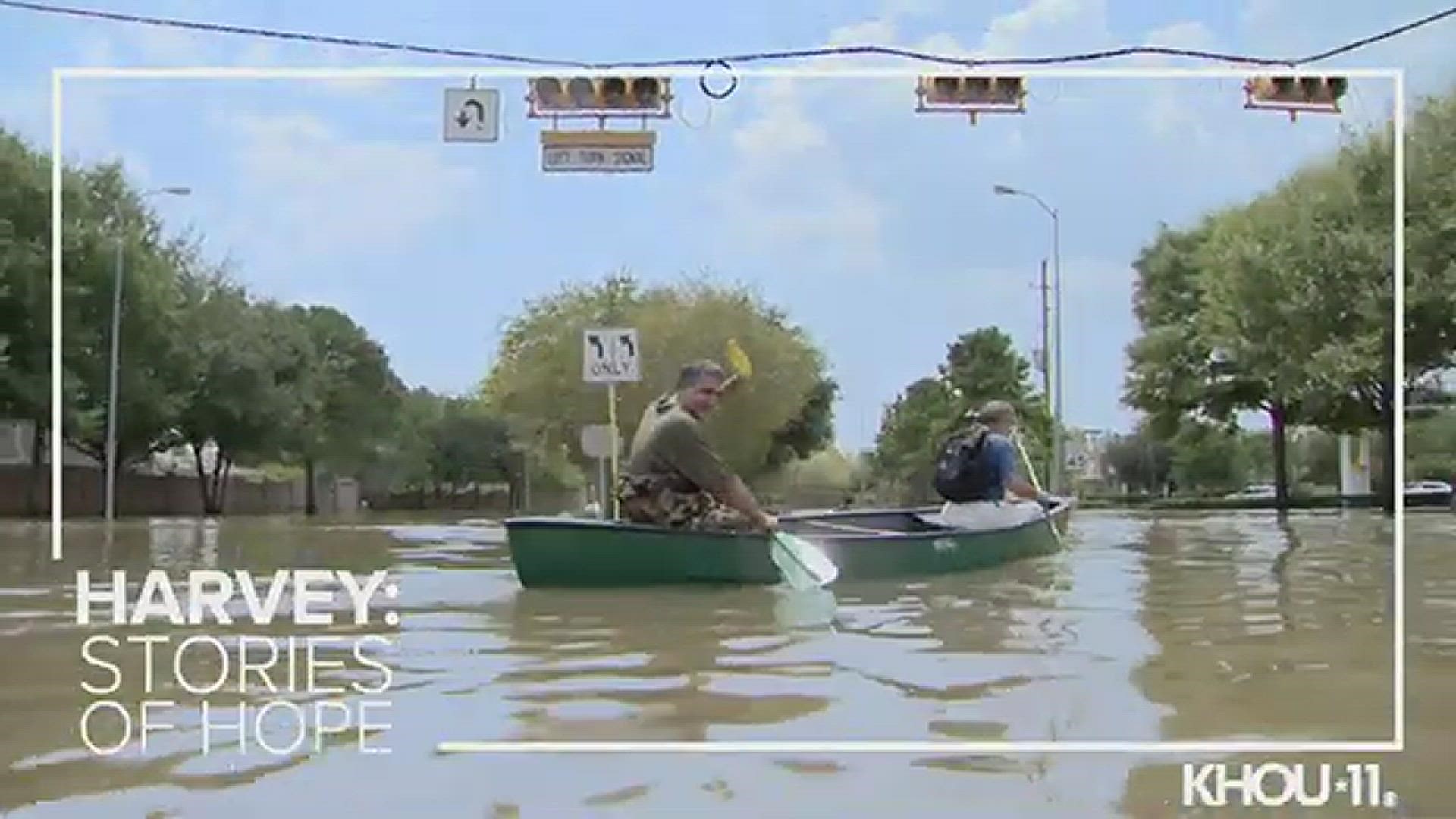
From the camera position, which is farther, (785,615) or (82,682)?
(785,615)

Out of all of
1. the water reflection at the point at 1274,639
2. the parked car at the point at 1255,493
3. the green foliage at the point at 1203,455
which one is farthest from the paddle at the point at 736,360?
the green foliage at the point at 1203,455

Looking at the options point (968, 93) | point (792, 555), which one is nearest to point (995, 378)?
point (792, 555)

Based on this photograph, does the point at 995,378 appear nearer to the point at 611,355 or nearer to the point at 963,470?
the point at 963,470

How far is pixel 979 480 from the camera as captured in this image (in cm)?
969

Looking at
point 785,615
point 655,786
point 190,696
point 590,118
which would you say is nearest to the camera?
point 655,786

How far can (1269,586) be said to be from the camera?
7.80 m

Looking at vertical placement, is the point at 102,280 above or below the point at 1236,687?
above

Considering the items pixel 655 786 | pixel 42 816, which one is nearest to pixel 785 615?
pixel 655 786

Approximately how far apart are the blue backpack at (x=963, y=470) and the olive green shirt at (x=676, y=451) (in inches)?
107

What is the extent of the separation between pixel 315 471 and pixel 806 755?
12592mm

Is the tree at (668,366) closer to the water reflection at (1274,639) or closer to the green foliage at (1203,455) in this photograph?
the water reflection at (1274,639)

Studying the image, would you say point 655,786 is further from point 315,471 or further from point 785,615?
point 315,471

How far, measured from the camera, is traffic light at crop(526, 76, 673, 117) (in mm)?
4918

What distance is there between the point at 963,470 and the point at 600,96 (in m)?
5.06
